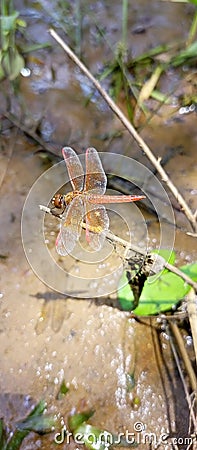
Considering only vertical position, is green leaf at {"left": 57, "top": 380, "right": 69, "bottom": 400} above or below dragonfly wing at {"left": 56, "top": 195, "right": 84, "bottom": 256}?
below

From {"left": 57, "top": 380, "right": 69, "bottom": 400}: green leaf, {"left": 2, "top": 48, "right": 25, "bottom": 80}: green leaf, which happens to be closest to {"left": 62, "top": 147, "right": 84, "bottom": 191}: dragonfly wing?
{"left": 57, "top": 380, "right": 69, "bottom": 400}: green leaf

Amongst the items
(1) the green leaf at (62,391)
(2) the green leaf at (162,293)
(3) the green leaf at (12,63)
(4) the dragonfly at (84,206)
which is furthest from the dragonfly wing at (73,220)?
(3) the green leaf at (12,63)

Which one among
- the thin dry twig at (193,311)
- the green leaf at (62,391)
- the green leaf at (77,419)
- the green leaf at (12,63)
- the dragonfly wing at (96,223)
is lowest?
the green leaf at (77,419)

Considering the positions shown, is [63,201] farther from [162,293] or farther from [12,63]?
[12,63]

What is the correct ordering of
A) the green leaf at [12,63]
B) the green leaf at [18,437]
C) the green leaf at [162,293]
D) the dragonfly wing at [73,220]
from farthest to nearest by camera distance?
the green leaf at [12,63] → the green leaf at [162,293] → the green leaf at [18,437] → the dragonfly wing at [73,220]

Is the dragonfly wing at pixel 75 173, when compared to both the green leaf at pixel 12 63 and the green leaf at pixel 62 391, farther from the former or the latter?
the green leaf at pixel 12 63

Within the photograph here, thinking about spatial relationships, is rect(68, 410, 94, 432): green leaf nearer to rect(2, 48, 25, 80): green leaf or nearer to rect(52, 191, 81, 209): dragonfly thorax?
A: rect(52, 191, 81, 209): dragonfly thorax

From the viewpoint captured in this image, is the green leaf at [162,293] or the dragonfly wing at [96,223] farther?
the green leaf at [162,293]

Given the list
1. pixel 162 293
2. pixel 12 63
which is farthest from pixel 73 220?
pixel 12 63

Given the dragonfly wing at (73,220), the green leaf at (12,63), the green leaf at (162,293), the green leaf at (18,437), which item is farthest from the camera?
the green leaf at (12,63)

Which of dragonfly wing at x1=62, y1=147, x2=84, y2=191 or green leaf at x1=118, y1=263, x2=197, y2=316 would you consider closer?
dragonfly wing at x1=62, y1=147, x2=84, y2=191

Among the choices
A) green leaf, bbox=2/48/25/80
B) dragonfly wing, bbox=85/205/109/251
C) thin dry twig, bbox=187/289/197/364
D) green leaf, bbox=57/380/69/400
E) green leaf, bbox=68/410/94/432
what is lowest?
green leaf, bbox=68/410/94/432

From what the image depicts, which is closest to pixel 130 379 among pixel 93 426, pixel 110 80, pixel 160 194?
pixel 93 426

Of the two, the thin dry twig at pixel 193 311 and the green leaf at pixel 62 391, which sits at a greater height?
the thin dry twig at pixel 193 311
